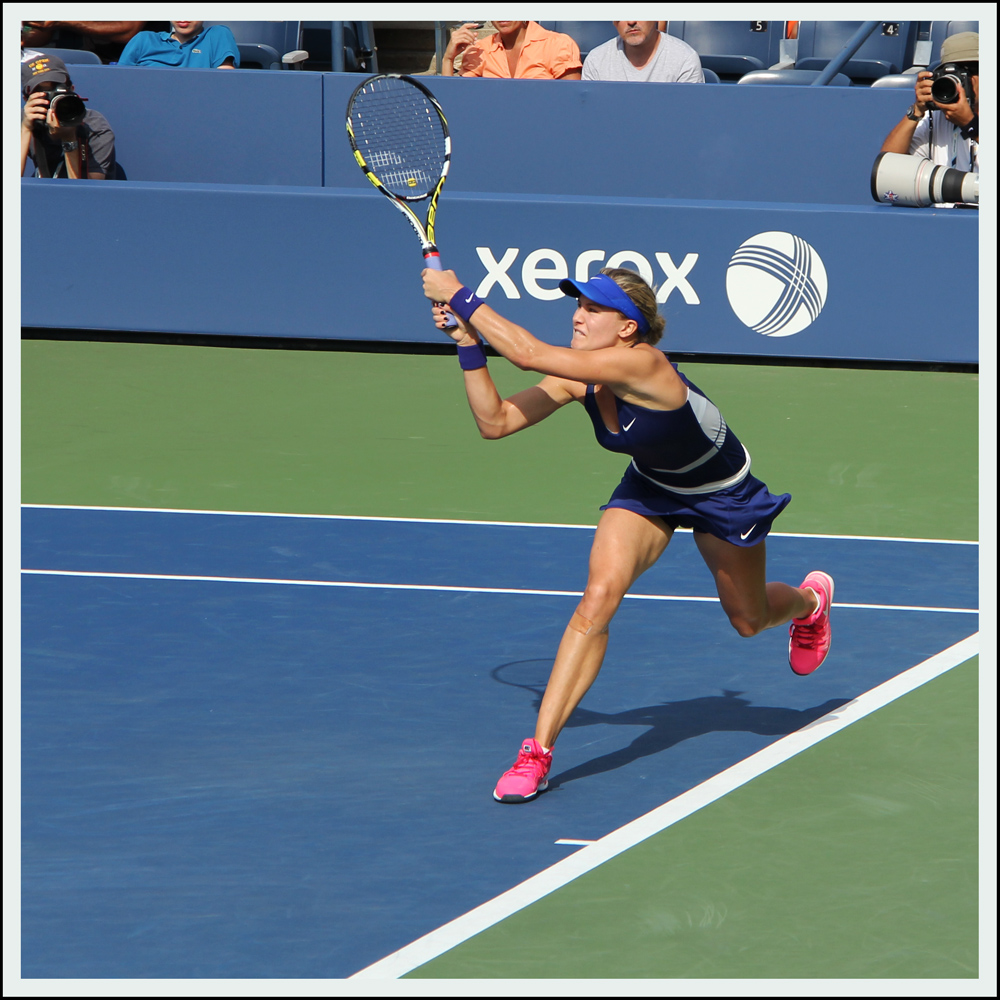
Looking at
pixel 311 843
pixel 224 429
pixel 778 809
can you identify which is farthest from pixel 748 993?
pixel 224 429

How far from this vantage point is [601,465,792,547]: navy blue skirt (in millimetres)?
5031

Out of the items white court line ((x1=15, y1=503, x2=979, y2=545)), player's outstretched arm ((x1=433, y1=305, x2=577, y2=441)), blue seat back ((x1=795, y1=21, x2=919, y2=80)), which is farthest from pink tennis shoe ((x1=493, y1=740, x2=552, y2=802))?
blue seat back ((x1=795, y1=21, x2=919, y2=80))

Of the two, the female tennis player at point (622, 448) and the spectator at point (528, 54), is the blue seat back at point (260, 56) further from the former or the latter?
the female tennis player at point (622, 448)

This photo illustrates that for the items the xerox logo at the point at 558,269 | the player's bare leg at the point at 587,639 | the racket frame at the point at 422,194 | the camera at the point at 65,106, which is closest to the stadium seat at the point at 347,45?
the camera at the point at 65,106

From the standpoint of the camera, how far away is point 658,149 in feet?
39.6

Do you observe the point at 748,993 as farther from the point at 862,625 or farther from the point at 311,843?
the point at 862,625

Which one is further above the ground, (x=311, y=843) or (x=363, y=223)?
(x=363, y=223)

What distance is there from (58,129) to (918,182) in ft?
21.7

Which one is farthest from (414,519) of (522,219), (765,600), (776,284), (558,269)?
(776,284)

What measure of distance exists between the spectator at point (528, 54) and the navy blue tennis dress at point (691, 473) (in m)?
7.77

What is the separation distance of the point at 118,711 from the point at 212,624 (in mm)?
940

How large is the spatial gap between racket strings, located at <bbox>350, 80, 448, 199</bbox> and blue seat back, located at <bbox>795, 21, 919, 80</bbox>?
26.7 ft

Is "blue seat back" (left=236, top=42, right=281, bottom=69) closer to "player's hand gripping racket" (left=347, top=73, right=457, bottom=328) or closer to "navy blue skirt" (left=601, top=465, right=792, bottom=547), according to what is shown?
"player's hand gripping racket" (left=347, top=73, right=457, bottom=328)

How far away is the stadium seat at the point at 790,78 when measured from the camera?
486 inches
